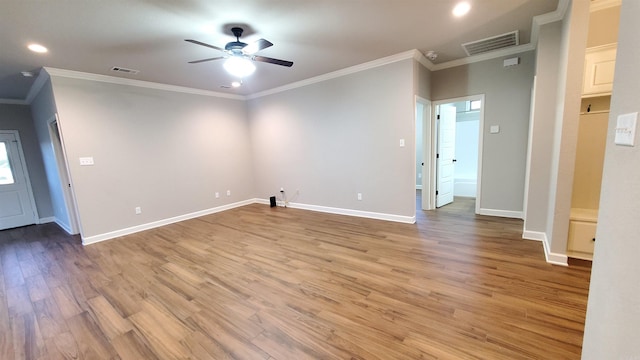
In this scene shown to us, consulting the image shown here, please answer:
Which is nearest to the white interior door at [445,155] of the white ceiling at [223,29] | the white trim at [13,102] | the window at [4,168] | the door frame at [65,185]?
the white ceiling at [223,29]

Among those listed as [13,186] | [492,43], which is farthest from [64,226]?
[492,43]

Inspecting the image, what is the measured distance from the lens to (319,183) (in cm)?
530

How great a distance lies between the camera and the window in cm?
520

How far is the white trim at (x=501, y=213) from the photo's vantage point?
4.18m

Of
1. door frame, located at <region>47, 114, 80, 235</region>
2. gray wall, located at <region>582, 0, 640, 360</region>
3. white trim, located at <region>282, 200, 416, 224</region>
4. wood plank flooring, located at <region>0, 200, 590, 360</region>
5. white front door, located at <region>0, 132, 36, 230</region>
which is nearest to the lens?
gray wall, located at <region>582, 0, 640, 360</region>

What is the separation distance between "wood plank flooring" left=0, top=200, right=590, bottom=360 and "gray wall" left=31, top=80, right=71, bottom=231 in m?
1.44

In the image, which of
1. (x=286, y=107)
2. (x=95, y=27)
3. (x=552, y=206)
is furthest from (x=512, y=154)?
(x=95, y=27)

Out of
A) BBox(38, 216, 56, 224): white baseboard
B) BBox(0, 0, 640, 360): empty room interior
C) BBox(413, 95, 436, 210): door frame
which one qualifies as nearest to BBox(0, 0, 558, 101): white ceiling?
BBox(0, 0, 640, 360): empty room interior

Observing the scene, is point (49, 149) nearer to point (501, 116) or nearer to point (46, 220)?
point (46, 220)

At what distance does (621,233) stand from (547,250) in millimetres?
2428

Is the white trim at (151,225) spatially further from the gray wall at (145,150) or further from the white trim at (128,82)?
the white trim at (128,82)

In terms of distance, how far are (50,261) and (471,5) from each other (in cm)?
613

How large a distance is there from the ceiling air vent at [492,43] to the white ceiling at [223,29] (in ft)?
0.36

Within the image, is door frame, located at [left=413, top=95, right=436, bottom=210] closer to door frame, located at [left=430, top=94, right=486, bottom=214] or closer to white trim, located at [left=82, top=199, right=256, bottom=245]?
door frame, located at [left=430, top=94, right=486, bottom=214]
